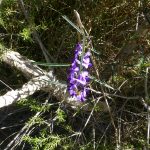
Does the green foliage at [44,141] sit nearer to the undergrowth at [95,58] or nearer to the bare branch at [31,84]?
the undergrowth at [95,58]

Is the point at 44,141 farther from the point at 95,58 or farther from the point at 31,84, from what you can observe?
the point at 95,58

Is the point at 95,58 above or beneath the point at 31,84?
above

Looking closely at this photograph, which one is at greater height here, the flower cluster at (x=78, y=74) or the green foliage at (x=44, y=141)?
the flower cluster at (x=78, y=74)

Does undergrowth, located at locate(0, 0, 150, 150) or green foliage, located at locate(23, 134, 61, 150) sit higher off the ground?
undergrowth, located at locate(0, 0, 150, 150)

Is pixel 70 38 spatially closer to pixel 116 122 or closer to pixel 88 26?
pixel 88 26

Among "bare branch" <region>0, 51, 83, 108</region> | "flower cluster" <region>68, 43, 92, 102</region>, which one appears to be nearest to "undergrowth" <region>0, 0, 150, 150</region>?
"bare branch" <region>0, 51, 83, 108</region>

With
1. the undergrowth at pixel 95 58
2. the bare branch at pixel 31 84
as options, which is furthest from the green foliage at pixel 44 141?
the bare branch at pixel 31 84

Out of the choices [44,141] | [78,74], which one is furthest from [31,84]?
[78,74]

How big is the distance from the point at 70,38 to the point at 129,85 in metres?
0.37

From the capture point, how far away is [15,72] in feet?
6.35

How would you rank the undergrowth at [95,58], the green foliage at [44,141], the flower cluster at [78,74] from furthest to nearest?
the undergrowth at [95,58]
the green foliage at [44,141]
the flower cluster at [78,74]

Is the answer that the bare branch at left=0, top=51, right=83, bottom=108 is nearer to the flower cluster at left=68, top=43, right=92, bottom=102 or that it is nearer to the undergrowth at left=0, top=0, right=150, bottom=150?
the undergrowth at left=0, top=0, right=150, bottom=150

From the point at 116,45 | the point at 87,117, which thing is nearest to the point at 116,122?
the point at 87,117

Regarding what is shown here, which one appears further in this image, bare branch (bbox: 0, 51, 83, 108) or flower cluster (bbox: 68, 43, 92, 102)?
bare branch (bbox: 0, 51, 83, 108)
